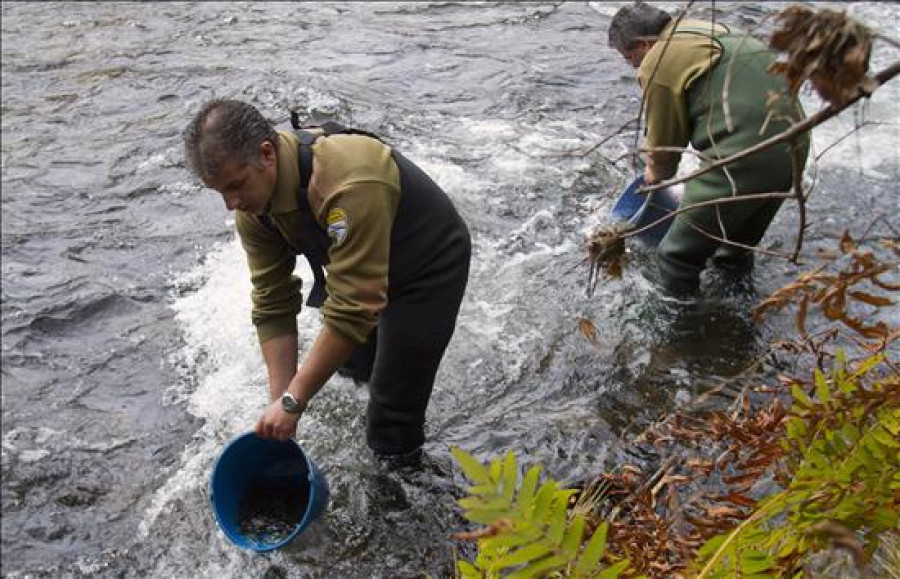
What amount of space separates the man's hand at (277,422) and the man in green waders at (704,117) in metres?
2.26

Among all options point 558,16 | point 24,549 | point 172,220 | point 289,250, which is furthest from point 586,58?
point 24,549

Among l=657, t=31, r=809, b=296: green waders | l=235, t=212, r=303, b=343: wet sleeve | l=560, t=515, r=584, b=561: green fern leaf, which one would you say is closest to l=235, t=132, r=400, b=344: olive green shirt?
l=235, t=212, r=303, b=343: wet sleeve

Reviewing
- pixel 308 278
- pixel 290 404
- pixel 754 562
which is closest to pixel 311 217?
pixel 290 404

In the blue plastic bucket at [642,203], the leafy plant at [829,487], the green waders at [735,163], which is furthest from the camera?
the blue plastic bucket at [642,203]

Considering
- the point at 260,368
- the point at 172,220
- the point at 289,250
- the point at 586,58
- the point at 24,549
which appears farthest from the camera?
the point at 586,58

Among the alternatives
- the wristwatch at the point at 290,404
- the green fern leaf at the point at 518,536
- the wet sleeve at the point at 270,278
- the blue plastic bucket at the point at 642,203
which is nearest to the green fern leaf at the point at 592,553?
the green fern leaf at the point at 518,536

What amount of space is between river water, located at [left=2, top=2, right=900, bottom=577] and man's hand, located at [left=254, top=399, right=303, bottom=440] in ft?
3.03

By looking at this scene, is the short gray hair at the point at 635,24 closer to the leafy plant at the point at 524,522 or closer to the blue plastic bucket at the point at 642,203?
the blue plastic bucket at the point at 642,203

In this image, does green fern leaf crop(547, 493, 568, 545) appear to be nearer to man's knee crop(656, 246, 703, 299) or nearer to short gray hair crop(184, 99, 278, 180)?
short gray hair crop(184, 99, 278, 180)

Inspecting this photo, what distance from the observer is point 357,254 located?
3.11 metres

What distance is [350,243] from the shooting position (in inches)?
123

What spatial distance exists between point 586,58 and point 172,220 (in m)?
4.88

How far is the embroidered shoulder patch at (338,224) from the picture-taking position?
121 inches

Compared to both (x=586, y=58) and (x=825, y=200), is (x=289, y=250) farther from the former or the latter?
(x=586, y=58)
